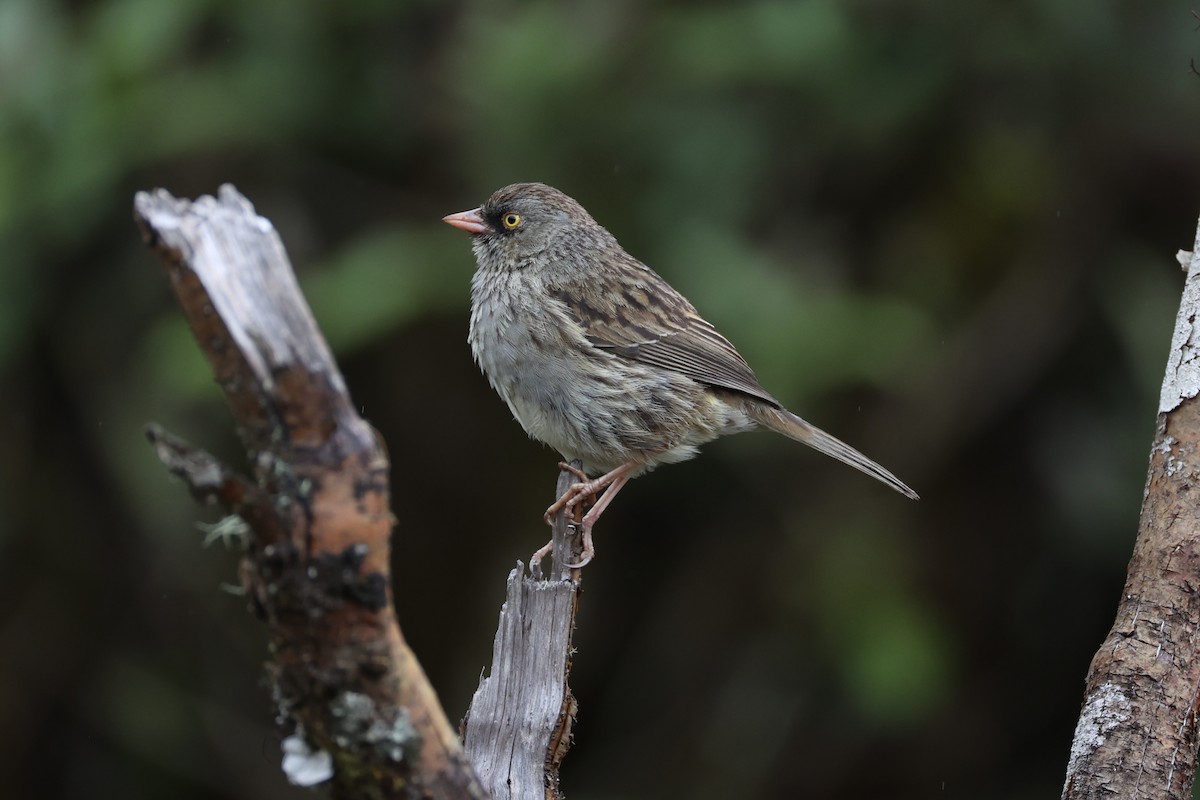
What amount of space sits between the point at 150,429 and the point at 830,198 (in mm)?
4536

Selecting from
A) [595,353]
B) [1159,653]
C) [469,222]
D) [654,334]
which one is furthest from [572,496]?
[1159,653]

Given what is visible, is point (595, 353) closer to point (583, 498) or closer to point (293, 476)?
point (583, 498)

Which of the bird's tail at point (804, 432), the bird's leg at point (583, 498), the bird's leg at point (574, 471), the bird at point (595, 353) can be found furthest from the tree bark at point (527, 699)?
the bird's tail at point (804, 432)

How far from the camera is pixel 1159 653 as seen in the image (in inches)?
110

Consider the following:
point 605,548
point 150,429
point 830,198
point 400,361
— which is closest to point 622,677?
point 605,548

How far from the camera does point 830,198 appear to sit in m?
5.93

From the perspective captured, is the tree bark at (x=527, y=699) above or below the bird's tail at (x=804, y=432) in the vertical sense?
below

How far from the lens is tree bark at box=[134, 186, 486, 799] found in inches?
75.5

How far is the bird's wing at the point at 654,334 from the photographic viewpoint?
15.4 feet

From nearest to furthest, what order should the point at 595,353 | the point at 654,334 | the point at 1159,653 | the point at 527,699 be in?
1. the point at 1159,653
2. the point at 527,699
3. the point at 595,353
4. the point at 654,334

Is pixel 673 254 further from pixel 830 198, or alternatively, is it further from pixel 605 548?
pixel 605 548

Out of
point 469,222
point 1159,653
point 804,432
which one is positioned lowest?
point 1159,653

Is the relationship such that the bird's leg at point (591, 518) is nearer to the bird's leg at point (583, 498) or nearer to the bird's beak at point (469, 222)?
the bird's leg at point (583, 498)

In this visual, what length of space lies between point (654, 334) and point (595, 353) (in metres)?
0.29
